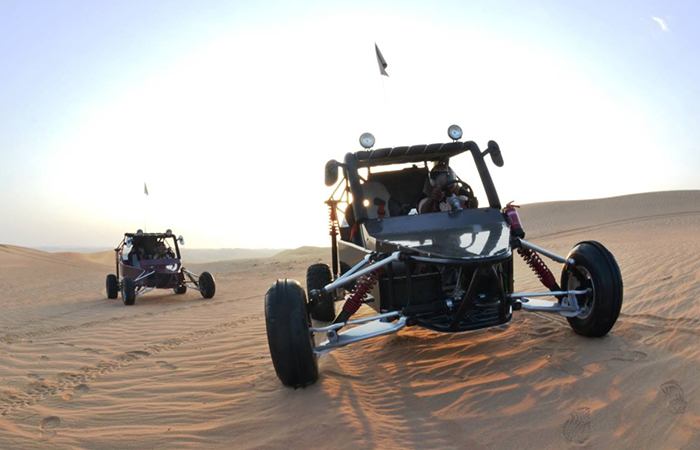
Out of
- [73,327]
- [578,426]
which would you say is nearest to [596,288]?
[578,426]

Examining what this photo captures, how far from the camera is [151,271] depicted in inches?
460

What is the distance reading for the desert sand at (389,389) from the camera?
9.60 ft

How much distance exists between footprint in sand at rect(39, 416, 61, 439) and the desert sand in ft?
0.05

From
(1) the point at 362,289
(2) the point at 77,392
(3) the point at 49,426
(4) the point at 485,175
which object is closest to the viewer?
(3) the point at 49,426

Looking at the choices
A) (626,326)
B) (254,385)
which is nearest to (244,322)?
(254,385)

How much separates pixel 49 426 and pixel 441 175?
4.16m

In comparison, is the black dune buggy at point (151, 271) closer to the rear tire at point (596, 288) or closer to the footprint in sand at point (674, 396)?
the rear tire at point (596, 288)

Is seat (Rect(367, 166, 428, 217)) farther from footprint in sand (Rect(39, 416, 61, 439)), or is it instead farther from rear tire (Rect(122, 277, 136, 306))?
rear tire (Rect(122, 277, 136, 306))

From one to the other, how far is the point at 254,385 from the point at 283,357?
2.24 ft

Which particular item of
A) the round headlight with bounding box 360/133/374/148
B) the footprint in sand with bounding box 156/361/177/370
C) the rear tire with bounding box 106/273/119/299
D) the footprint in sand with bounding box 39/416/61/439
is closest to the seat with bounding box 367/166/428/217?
the round headlight with bounding box 360/133/374/148

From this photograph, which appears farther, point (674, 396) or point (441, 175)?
point (441, 175)

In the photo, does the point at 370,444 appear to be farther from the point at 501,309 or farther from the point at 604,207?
the point at 604,207

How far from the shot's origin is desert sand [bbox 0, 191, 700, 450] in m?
2.93

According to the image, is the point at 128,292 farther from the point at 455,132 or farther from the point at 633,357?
the point at 633,357
